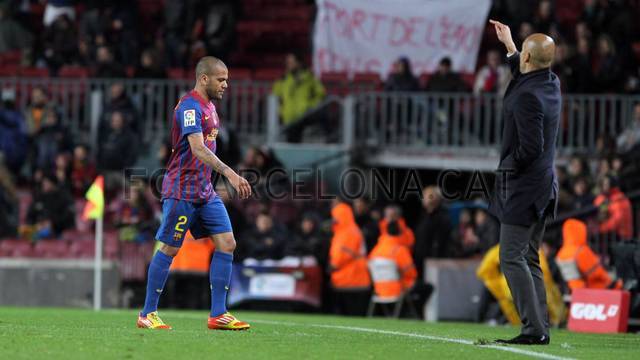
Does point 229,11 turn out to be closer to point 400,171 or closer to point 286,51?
point 286,51

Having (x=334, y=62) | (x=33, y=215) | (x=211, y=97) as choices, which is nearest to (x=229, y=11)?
(x=334, y=62)

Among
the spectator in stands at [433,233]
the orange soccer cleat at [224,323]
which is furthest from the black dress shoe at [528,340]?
the spectator in stands at [433,233]

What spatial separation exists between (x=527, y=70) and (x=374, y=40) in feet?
40.9

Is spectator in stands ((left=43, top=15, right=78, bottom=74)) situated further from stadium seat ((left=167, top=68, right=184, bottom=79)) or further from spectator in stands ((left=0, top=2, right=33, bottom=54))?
stadium seat ((left=167, top=68, right=184, bottom=79))

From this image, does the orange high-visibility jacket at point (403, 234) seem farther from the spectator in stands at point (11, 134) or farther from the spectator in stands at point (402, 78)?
the spectator in stands at point (11, 134)

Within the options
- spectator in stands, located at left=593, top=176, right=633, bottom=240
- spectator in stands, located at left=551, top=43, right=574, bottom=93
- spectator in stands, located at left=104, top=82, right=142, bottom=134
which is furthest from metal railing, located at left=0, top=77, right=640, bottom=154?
spectator in stands, located at left=593, top=176, right=633, bottom=240

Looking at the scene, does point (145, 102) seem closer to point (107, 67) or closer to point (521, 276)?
point (107, 67)

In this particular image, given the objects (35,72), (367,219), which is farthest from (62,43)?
(367,219)

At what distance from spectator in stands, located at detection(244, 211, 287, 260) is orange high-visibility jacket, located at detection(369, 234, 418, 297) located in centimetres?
147

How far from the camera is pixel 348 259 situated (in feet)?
63.4

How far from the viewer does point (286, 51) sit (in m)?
26.2

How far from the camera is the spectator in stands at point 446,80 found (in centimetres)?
2150

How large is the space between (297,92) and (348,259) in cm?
408

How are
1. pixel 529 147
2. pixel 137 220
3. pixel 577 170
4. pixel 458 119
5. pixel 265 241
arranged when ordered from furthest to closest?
pixel 458 119 → pixel 137 220 → pixel 265 241 → pixel 577 170 → pixel 529 147
